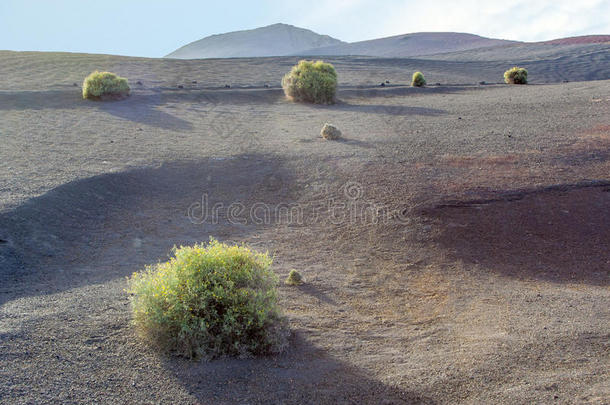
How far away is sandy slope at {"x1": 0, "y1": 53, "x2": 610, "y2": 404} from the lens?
4.09 meters

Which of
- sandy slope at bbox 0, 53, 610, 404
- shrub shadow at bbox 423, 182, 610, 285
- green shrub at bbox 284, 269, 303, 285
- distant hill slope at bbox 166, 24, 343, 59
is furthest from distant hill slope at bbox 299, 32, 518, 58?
green shrub at bbox 284, 269, 303, 285

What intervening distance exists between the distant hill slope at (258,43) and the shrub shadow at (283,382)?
10684 centimetres

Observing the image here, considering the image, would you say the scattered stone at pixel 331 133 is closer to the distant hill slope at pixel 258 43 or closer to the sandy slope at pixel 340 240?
the sandy slope at pixel 340 240

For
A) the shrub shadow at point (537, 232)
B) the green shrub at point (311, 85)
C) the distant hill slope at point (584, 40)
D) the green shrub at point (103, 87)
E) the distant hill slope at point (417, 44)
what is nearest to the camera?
the shrub shadow at point (537, 232)

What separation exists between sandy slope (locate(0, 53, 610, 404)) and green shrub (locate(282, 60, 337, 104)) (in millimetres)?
2001

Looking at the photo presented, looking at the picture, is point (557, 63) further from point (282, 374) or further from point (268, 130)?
point (282, 374)

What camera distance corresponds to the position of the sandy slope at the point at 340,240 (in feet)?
13.4

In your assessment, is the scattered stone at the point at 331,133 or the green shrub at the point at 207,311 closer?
the green shrub at the point at 207,311

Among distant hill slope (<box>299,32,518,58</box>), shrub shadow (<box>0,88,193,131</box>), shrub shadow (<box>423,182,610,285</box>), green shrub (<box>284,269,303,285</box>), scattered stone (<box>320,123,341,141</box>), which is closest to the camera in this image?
green shrub (<box>284,269,303,285</box>)

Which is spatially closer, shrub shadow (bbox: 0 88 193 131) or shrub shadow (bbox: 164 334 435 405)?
shrub shadow (bbox: 164 334 435 405)

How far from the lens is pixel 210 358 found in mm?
4328

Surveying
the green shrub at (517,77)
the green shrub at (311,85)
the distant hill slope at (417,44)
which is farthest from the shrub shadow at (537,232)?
the distant hill slope at (417,44)

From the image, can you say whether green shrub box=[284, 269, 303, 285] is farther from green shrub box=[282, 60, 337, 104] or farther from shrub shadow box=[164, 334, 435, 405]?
green shrub box=[282, 60, 337, 104]

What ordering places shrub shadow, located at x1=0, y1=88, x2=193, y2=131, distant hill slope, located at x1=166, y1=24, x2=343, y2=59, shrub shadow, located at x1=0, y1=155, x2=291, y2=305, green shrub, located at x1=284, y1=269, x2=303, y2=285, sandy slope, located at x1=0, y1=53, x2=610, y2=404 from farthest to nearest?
1. distant hill slope, located at x1=166, y1=24, x2=343, y2=59
2. shrub shadow, located at x1=0, y1=88, x2=193, y2=131
3. shrub shadow, located at x1=0, y1=155, x2=291, y2=305
4. green shrub, located at x1=284, y1=269, x2=303, y2=285
5. sandy slope, located at x1=0, y1=53, x2=610, y2=404
